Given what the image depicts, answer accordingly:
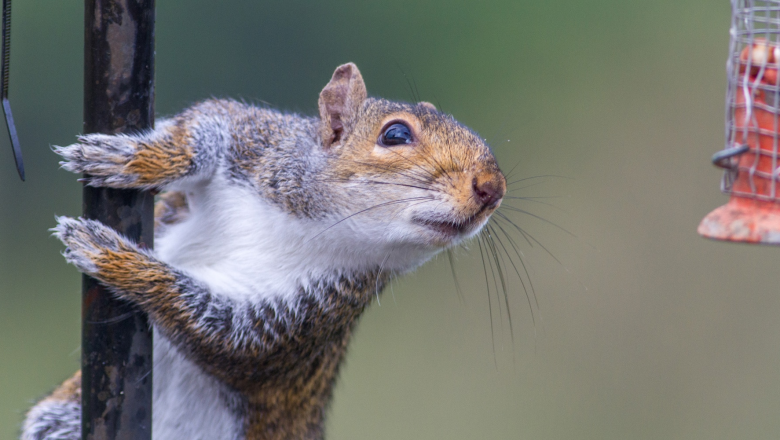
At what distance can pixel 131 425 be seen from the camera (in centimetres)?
206

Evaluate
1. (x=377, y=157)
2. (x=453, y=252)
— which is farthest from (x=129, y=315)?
(x=453, y=252)

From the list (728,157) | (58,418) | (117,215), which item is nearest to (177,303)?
(117,215)

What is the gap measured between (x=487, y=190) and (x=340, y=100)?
2.02ft

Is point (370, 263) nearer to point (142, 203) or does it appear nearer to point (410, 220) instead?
point (410, 220)

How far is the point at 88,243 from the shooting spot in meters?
2.09

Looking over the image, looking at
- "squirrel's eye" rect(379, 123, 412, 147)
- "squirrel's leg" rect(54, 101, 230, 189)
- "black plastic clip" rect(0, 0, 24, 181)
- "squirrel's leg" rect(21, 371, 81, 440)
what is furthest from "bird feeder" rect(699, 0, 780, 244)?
"squirrel's leg" rect(21, 371, 81, 440)

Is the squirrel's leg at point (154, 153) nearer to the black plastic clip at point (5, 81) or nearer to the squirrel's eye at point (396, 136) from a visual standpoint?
the black plastic clip at point (5, 81)

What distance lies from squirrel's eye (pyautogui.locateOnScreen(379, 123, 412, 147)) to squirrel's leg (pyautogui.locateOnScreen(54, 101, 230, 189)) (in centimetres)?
49

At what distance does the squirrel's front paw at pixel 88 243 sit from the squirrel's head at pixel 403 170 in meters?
0.62

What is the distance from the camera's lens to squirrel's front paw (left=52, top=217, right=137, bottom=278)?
6.83ft

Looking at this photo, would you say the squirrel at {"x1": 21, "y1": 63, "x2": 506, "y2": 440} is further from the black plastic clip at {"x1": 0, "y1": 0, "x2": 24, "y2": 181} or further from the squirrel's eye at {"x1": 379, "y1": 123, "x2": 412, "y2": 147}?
the black plastic clip at {"x1": 0, "y1": 0, "x2": 24, "y2": 181}

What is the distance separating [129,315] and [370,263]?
28.0 inches

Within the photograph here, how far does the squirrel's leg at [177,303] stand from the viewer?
2.10m

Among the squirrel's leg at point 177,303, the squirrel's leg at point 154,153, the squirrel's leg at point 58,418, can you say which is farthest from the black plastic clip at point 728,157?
the squirrel's leg at point 58,418
